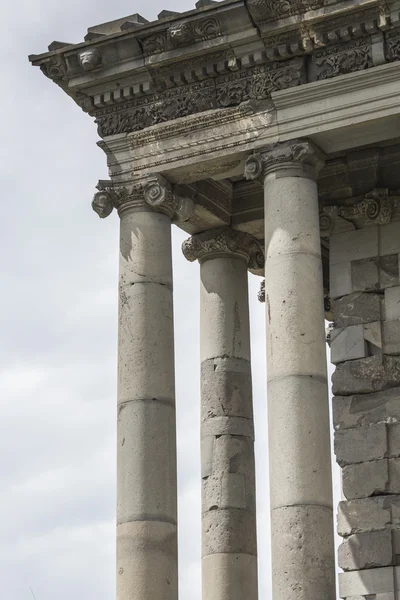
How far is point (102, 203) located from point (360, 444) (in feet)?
20.1

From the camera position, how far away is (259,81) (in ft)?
86.3

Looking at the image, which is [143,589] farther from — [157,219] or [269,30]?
[269,30]

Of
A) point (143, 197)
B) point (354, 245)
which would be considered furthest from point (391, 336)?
point (143, 197)

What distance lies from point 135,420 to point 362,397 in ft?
13.9

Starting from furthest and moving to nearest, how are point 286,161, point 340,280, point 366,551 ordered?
point 340,280, point 366,551, point 286,161

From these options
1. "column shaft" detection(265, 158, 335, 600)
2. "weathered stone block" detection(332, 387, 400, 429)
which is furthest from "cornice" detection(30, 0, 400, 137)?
"weathered stone block" detection(332, 387, 400, 429)

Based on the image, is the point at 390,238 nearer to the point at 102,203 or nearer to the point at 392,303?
the point at 392,303

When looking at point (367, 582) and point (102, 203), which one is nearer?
point (367, 582)

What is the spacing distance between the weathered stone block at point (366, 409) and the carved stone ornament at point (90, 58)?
7.22m

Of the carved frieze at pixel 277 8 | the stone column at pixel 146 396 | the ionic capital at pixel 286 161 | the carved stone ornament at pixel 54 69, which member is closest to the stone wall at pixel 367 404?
the ionic capital at pixel 286 161

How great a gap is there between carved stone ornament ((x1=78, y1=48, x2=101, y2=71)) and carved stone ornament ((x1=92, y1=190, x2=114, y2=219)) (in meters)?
2.21

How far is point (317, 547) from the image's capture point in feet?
76.9

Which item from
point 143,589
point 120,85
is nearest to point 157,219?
point 120,85

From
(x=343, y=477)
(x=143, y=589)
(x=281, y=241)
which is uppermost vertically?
(x=281, y=241)
